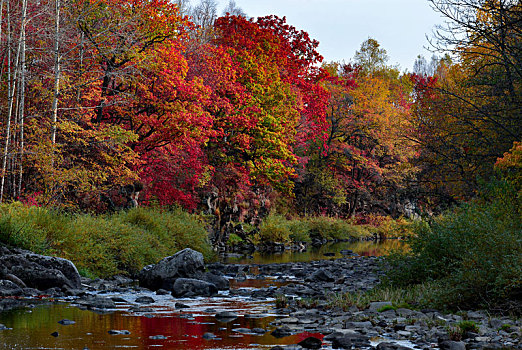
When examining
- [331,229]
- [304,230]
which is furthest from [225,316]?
[331,229]

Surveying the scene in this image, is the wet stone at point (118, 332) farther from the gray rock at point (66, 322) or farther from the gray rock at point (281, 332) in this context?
the gray rock at point (281, 332)

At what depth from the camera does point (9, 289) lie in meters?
11.2

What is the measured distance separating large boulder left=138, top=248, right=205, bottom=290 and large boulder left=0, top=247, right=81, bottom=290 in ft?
6.82

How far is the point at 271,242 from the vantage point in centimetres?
3183

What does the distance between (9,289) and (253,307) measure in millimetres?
5090

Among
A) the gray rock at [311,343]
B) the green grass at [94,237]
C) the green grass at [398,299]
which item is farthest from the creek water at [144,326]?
the green grass at [94,237]

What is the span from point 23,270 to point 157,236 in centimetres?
722

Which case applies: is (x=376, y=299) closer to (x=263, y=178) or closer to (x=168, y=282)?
(x=168, y=282)

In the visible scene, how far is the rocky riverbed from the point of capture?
22.8 feet

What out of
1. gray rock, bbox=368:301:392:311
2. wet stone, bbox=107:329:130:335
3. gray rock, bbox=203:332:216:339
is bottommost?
wet stone, bbox=107:329:130:335

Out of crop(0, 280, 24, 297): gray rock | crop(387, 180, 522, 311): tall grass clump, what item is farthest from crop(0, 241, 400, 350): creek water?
crop(387, 180, 522, 311): tall grass clump

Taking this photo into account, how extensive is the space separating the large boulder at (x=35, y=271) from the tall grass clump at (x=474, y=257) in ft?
24.0

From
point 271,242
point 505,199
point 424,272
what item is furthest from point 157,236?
point 271,242

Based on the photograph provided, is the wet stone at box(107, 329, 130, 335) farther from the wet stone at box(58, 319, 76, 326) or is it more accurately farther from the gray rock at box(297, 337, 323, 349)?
the gray rock at box(297, 337, 323, 349)
